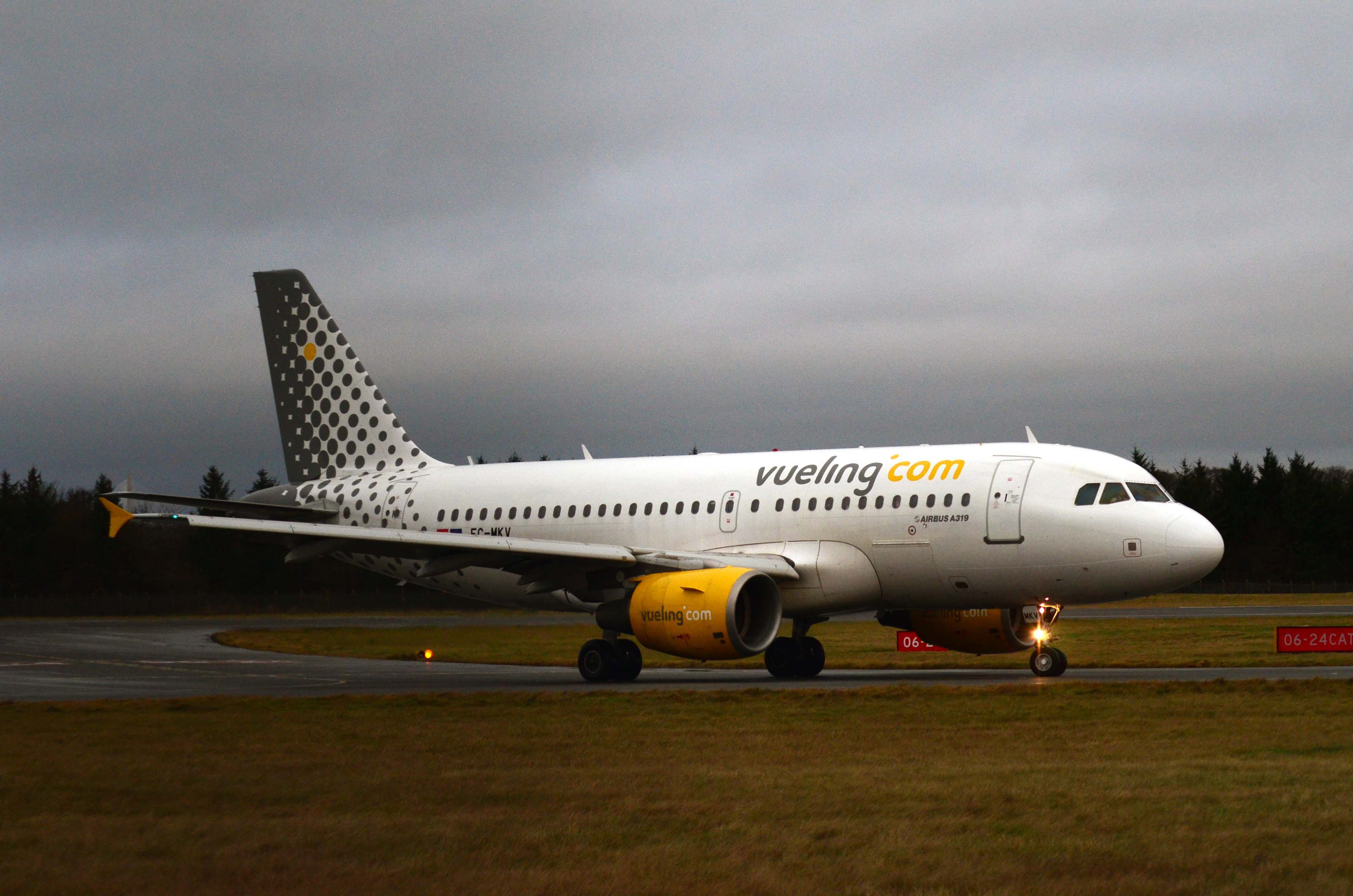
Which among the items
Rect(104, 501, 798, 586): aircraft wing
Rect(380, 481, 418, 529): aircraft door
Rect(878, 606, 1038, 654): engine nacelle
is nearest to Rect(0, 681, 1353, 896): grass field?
Rect(104, 501, 798, 586): aircraft wing

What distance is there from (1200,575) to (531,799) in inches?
614

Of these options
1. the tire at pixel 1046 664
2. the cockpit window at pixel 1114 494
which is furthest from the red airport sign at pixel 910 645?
the cockpit window at pixel 1114 494

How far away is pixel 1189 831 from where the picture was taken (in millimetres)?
9117

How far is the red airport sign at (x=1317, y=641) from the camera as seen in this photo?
98.9ft

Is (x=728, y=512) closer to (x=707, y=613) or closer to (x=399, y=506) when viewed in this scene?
(x=707, y=613)

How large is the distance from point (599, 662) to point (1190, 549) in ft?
32.6

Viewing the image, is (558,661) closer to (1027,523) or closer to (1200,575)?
(1027,523)

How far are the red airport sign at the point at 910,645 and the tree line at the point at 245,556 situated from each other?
108 ft

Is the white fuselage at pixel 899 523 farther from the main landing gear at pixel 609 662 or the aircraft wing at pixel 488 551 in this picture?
the main landing gear at pixel 609 662

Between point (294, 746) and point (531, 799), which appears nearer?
point (531, 799)

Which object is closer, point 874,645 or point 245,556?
point 874,645

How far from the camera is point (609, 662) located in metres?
25.9

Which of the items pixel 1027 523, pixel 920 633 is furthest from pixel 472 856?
pixel 920 633

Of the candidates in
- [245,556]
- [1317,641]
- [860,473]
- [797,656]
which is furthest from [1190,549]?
[245,556]
